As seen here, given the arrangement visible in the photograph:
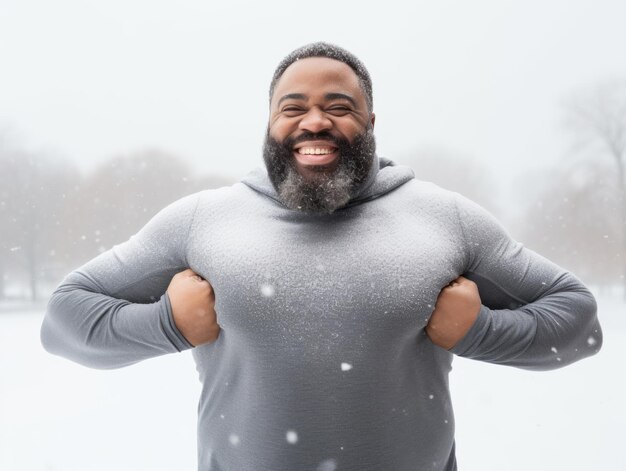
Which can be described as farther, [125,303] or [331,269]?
[125,303]

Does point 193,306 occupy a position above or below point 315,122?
below

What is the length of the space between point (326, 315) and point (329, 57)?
41 cm

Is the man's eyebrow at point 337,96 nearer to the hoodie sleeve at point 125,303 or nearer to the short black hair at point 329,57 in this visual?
the short black hair at point 329,57

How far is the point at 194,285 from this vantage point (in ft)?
2.85

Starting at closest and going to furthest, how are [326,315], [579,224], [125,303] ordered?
[326,315]
[125,303]
[579,224]

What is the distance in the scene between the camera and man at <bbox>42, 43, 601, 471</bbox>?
816 mm

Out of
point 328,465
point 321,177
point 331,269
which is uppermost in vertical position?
point 321,177

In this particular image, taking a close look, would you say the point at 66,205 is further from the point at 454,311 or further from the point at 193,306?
the point at 454,311

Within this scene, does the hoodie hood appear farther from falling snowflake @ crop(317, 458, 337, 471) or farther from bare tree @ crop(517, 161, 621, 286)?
bare tree @ crop(517, 161, 621, 286)

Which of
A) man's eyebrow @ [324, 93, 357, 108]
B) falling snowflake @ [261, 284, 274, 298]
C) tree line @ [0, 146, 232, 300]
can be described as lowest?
tree line @ [0, 146, 232, 300]

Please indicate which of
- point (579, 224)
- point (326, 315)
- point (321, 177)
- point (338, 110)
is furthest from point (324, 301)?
point (579, 224)

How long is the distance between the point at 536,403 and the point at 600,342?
1976 mm

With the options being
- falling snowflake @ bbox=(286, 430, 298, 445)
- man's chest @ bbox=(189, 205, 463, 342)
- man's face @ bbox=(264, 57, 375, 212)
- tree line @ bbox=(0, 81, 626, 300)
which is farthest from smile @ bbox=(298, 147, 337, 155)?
tree line @ bbox=(0, 81, 626, 300)

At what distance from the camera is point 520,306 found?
3.06 ft
